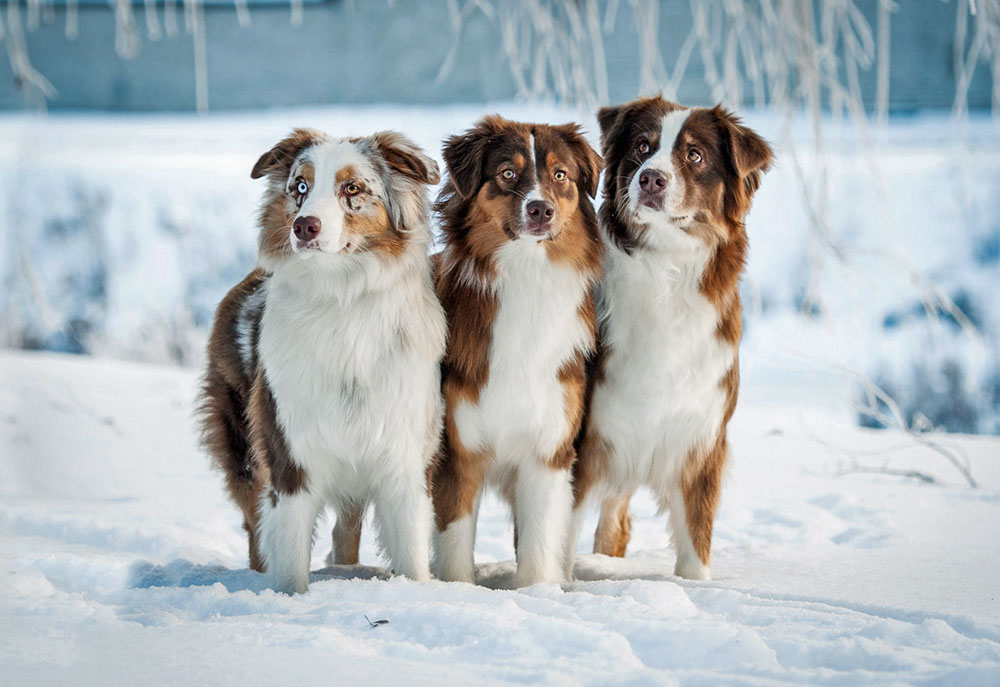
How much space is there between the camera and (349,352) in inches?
123

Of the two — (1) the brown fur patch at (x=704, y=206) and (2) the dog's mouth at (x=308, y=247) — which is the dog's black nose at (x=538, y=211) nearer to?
(1) the brown fur patch at (x=704, y=206)

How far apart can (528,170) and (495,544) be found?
1.98m

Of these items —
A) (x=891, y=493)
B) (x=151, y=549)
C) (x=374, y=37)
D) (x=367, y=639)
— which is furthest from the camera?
(x=374, y=37)

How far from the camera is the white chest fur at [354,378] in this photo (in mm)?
3125

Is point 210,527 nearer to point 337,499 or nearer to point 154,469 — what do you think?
point 154,469

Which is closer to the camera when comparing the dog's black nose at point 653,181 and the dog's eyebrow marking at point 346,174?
the dog's eyebrow marking at point 346,174

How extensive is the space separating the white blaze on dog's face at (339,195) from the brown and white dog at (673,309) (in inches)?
29.8

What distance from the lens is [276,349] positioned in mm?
3195

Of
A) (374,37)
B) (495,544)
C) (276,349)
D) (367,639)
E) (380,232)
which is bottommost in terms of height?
(495,544)

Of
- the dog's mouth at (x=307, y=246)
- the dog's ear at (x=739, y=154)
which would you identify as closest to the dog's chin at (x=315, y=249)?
the dog's mouth at (x=307, y=246)

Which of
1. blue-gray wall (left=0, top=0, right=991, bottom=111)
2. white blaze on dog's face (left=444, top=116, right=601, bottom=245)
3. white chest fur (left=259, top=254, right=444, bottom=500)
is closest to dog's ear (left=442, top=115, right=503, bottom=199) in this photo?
white blaze on dog's face (left=444, top=116, right=601, bottom=245)

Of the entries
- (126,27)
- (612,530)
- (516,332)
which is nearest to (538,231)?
(516,332)

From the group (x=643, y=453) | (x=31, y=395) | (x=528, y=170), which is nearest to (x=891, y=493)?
(x=643, y=453)

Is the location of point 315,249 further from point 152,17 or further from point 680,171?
point 680,171
